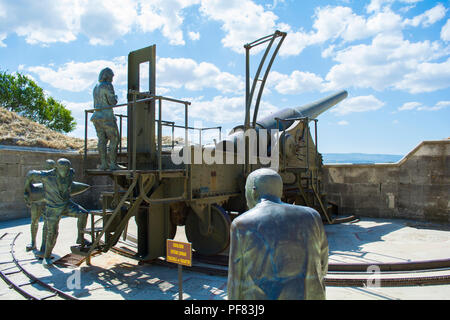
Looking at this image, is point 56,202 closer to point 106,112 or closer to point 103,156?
point 103,156

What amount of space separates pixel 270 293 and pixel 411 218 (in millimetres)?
9710

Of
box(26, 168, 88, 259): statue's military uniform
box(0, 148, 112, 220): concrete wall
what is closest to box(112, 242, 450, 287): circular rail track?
box(26, 168, 88, 259): statue's military uniform

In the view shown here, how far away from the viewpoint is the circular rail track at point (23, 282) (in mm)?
4188

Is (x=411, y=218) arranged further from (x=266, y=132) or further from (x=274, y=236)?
(x=274, y=236)

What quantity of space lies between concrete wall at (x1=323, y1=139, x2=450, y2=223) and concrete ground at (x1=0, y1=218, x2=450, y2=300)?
1.49m

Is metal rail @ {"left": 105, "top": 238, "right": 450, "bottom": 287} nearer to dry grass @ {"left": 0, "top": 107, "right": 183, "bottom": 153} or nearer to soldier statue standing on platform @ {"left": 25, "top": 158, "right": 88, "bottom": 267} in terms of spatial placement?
soldier statue standing on platform @ {"left": 25, "top": 158, "right": 88, "bottom": 267}

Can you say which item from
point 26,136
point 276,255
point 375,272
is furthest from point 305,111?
point 26,136

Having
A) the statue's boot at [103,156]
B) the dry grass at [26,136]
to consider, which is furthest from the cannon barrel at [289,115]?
the dry grass at [26,136]

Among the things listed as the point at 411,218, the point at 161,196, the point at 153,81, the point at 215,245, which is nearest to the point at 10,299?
the point at 161,196

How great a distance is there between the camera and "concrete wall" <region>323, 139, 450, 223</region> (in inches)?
372

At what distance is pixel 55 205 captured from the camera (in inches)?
225

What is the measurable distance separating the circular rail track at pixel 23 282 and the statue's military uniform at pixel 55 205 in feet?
1.70

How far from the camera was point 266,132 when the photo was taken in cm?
801

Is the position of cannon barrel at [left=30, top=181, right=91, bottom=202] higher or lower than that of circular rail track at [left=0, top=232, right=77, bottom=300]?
higher
